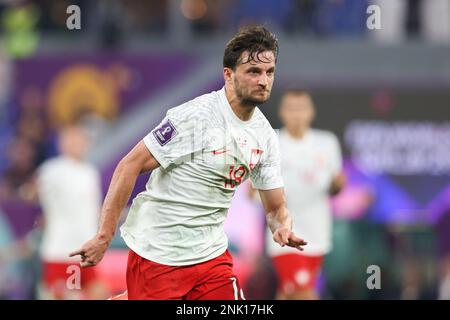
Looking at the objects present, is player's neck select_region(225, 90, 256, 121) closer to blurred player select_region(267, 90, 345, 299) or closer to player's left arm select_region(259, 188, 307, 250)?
player's left arm select_region(259, 188, 307, 250)

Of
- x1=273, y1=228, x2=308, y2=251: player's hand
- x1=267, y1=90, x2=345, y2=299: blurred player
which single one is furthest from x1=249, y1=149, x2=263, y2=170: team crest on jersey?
x1=267, y1=90, x2=345, y2=299: blurred player

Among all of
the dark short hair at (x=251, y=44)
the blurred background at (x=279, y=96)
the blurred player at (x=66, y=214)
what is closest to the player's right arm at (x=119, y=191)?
the dark short hair at (x=251, y=44)

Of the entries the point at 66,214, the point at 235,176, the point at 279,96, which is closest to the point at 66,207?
the point at 66,214

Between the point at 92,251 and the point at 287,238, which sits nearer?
the point at 92,251

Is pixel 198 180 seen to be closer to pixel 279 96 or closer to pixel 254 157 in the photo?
pixel 254 157

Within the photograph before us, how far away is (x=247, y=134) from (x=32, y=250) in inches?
331

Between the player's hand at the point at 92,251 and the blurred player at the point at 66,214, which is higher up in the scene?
the player's hand at the point at 92,251

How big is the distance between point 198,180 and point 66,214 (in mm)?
6623

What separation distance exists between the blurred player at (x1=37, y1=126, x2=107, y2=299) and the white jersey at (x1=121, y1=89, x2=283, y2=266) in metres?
6.15

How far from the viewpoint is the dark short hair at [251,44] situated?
7.10m

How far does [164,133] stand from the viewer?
23.0 ft

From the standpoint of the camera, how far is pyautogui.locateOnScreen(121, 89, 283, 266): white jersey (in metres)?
7.09

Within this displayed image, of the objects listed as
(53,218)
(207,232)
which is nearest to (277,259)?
(53,218)

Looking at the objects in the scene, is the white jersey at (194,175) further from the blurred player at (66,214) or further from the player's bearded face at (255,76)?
the blurred player at (66,214)
